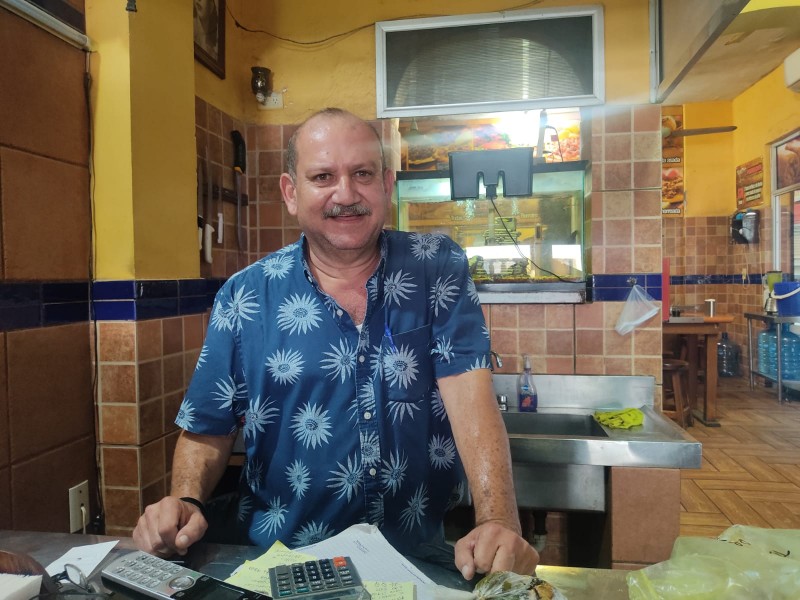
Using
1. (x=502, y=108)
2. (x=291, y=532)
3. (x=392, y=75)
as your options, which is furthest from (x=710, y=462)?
(x=291, y=532)

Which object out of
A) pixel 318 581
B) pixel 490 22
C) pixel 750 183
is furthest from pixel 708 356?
pixel 318 581

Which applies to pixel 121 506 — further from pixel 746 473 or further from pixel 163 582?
pixel 746 473

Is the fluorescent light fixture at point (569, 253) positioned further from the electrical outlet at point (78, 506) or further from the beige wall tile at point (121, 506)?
the electrical outlet at point (78, 506)

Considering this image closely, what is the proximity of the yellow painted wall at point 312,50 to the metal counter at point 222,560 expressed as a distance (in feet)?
6.08

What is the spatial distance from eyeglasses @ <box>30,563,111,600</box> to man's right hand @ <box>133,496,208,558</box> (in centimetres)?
12

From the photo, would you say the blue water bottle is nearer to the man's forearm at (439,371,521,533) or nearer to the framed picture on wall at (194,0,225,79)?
the man's forearm at (439,371,521,533)

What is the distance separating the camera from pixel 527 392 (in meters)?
2.27

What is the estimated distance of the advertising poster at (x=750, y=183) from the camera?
594cm

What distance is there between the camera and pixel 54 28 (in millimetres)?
1519

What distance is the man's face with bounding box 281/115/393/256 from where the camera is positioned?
1.22 metres

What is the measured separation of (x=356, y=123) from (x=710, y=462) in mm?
3679

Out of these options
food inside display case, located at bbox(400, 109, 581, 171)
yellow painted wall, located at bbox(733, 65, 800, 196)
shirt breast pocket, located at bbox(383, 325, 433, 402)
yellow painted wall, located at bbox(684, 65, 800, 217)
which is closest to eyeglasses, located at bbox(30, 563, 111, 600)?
shirt breast pocket, located at bbox(383, 325, 433, 402)

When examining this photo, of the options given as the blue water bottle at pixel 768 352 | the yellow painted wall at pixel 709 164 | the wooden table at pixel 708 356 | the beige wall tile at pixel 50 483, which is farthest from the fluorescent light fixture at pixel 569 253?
the yellow painted wall at pixel 709 164

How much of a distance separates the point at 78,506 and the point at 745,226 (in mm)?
6771
